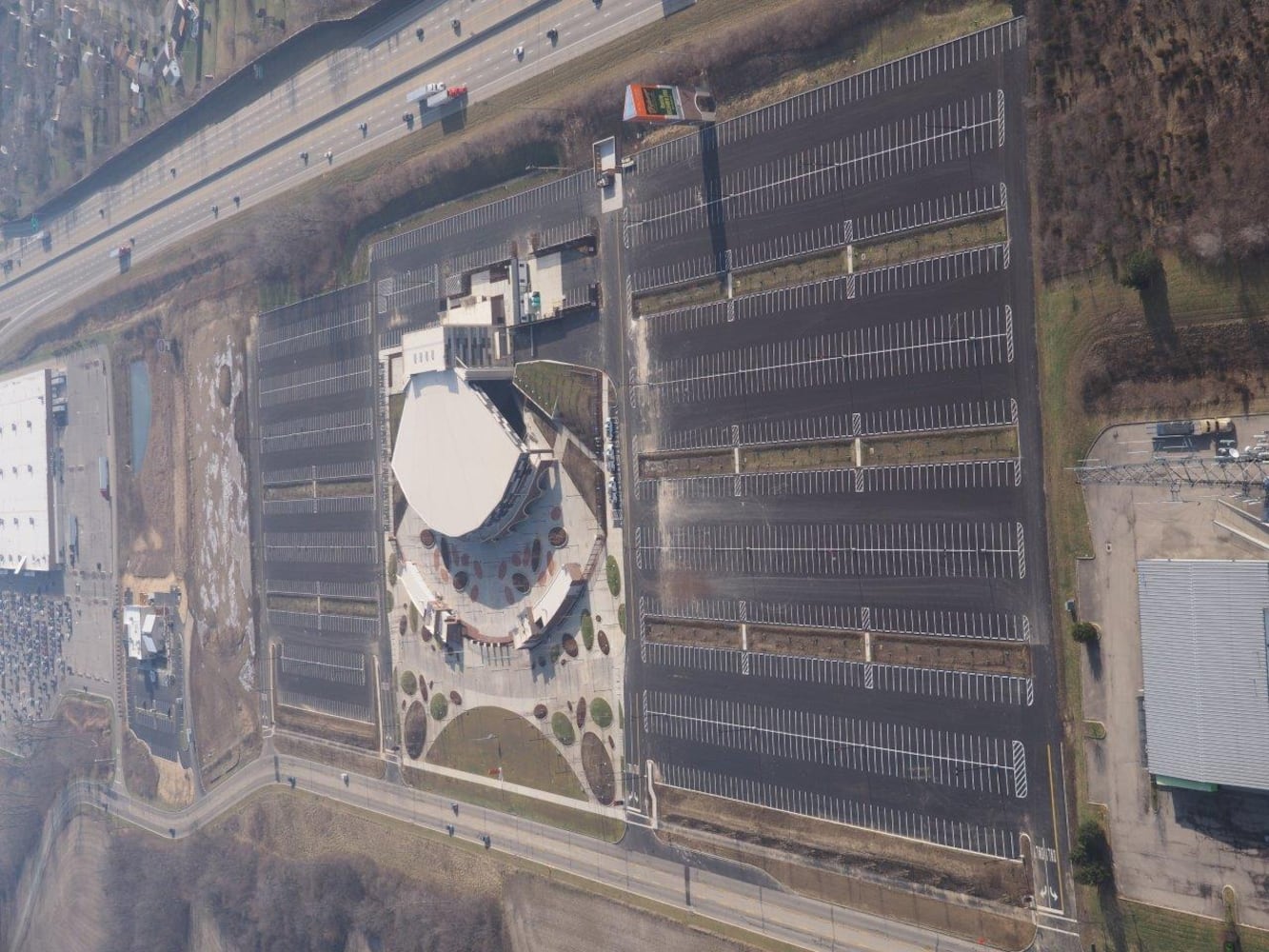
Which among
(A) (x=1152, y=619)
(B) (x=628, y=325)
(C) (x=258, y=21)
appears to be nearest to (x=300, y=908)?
(B) (x=628, y=325)

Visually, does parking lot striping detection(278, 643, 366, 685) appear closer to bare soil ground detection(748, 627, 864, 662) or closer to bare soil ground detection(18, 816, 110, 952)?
bare soil ground detection(18, 816, 110, 952)

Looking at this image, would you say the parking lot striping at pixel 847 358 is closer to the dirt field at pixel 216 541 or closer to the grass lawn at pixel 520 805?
the grass lawn at pixel 520 805

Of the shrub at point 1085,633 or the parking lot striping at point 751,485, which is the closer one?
the shrub at point 1085,633

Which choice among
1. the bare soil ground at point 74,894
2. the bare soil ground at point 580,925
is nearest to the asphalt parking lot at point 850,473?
the bare soil ground at point 580,925

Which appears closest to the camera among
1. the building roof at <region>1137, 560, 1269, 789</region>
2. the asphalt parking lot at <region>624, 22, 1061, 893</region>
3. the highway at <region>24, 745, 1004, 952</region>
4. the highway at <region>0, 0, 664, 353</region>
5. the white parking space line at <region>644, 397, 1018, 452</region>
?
the building roof at <region>1137, 560, 1269, 789</region>

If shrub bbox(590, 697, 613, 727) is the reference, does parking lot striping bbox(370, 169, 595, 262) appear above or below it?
above

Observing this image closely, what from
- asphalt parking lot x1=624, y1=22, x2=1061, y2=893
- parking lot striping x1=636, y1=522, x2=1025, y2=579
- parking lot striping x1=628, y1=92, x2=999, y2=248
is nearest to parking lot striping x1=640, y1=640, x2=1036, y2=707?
asphalt parking lot x1=624, y1=22, x2=1061, y2=893

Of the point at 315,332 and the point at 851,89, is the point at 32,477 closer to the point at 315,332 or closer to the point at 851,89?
the point at 315,332
